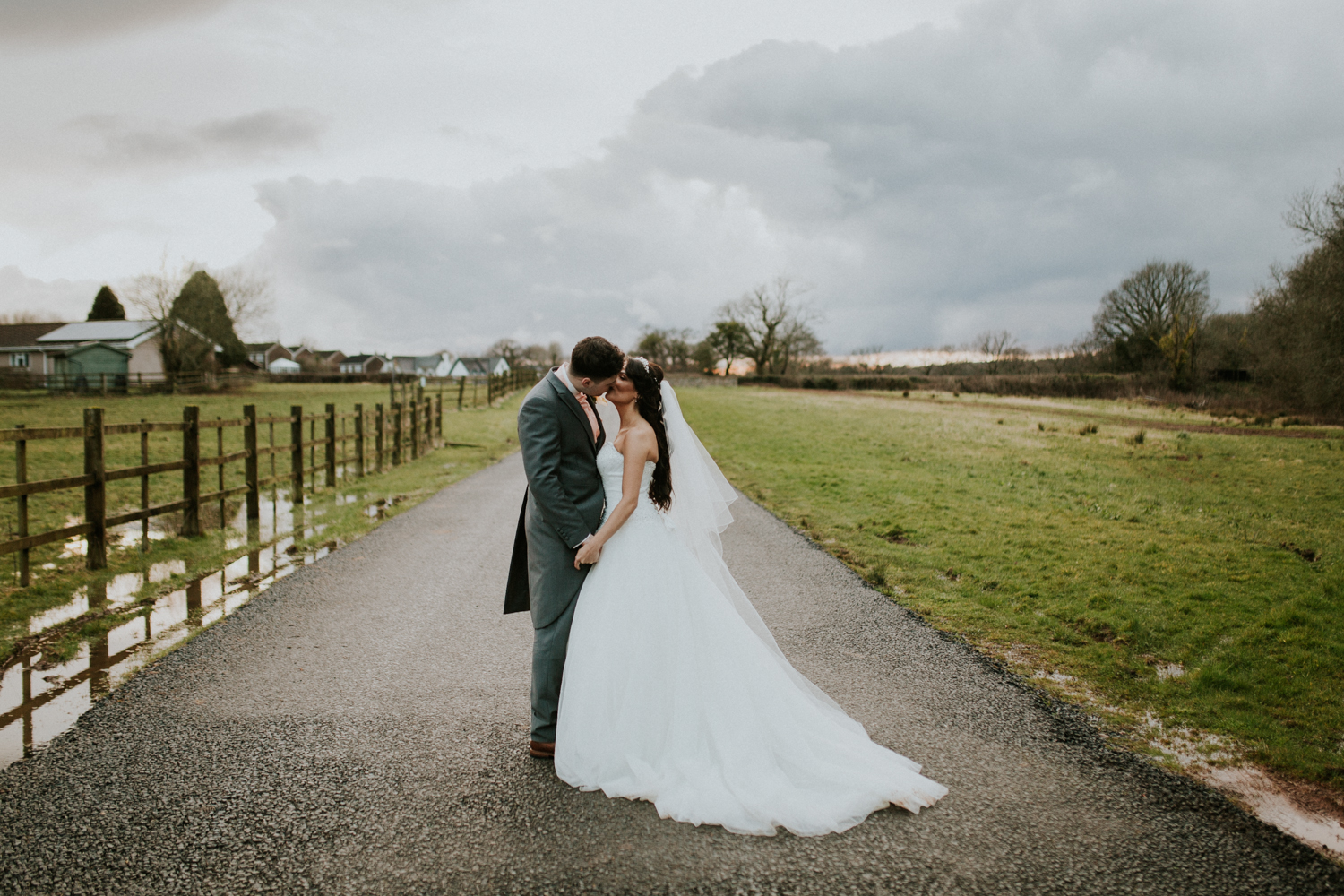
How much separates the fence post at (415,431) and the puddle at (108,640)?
9.95 metres

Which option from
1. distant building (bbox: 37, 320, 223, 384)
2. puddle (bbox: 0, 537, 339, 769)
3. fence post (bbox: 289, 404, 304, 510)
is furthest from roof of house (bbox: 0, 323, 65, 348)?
puddle (bbox: 0, 537, 339, 769)

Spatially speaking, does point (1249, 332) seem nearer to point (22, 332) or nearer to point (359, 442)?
point (359, 442)

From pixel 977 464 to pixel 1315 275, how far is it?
1817 centimetres

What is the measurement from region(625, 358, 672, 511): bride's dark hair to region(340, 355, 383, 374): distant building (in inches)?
5035

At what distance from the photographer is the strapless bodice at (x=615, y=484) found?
3551mm

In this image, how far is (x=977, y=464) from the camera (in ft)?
53.2

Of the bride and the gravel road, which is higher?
the bride

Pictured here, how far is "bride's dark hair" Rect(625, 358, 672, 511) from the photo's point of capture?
356 centimetres

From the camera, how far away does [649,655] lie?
334 cm

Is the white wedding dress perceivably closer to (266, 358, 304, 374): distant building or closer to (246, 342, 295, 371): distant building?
(266, 358, 304, 374): distant building

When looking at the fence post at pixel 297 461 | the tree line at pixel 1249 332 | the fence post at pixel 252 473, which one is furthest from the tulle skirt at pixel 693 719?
the tree line at pixel 1249 332

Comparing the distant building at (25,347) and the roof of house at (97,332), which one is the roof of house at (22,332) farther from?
the roof of house at (97,332)

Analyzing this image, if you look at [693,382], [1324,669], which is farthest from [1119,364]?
[1324,669]

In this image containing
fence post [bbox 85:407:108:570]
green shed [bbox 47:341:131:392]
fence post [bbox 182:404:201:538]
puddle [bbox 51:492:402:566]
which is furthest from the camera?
green shed [bbox 47:341:131:392]
